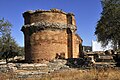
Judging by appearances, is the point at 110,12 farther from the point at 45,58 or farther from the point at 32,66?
the point at 32,66

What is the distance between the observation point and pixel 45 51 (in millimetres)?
30266

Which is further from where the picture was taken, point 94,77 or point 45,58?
point 45,58

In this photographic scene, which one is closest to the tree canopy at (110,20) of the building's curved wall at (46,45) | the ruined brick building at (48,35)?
the ruined brick building at (48,35)

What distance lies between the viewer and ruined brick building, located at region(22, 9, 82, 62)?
3041 centimetres

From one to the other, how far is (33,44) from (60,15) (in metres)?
4.80

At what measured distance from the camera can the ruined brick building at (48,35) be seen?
30406 millimetres

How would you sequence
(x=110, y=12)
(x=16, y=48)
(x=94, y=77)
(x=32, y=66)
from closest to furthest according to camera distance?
(x=94, y=77) < (x=32, y=66) < (x=110, y=12) < (x=16, y=48)

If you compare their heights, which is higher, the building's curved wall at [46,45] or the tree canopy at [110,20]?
the tree canopy at [110,20]

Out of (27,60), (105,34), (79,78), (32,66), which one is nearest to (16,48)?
(27,60)

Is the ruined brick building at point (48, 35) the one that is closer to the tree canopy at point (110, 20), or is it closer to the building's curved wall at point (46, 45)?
the building's curved wall at point (46, 45)

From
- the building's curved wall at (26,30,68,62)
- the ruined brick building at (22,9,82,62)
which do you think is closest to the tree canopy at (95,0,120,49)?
the ruined brick building at (22,9,82,62)

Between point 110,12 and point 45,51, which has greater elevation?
point 110,12

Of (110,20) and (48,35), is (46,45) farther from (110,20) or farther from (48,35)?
(110,20)

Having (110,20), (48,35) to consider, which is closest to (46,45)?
(48,35)
